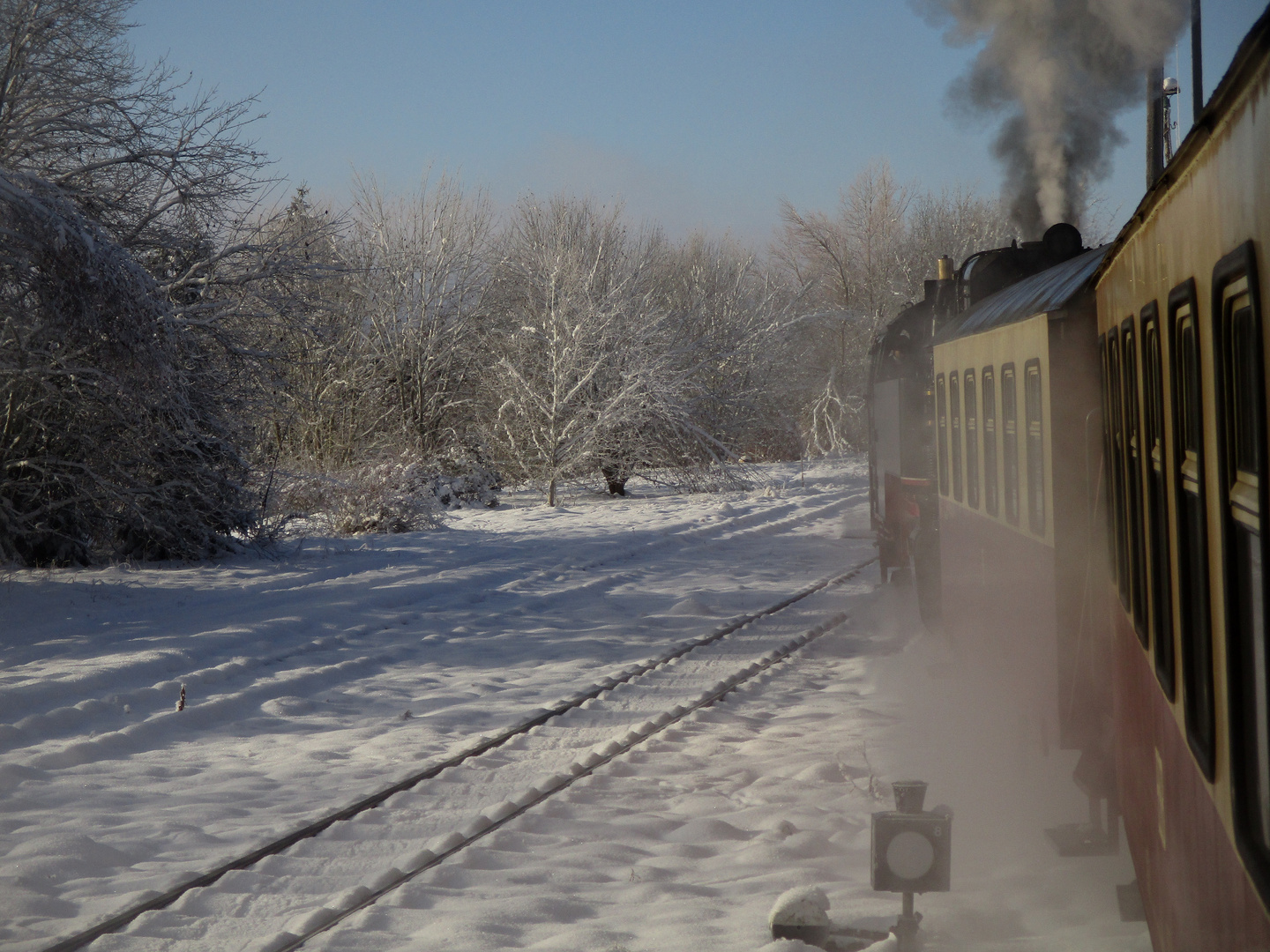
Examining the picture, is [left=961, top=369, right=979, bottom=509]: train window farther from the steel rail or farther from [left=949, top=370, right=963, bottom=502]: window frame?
the steel rail

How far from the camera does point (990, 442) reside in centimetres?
691

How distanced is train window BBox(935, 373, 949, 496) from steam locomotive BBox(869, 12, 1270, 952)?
429 mm

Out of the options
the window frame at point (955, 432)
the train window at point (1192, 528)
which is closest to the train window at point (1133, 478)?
the train window at point (1192, 528)

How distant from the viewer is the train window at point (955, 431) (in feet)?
27.1

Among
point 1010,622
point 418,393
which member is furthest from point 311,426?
point 1010,622

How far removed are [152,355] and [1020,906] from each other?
10124 mm

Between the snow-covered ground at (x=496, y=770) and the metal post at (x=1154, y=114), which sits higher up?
the metal post at (x=1154, y=114)

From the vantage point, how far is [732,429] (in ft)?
110

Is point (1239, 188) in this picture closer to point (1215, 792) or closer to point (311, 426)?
point (1215, 792)

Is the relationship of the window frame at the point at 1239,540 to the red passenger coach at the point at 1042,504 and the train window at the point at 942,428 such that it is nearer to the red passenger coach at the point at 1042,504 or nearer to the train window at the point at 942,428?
the red passenger coach at the point at 1042,504

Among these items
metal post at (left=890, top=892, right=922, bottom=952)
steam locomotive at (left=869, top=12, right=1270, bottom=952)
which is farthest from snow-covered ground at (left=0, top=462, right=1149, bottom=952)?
steam locomotive at (left=869, top=12, right=1270, bottom=952)

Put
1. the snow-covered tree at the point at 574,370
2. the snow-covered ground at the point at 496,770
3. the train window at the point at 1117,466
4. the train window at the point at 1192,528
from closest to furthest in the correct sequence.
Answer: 1. the train window at the point at 1192,528
2. the train window at the point at 1117,466
3. the snow-covered ground at the point at 496,770
4. the snow-covered tree at the point at 574,370

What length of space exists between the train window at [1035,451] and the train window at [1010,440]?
308mm

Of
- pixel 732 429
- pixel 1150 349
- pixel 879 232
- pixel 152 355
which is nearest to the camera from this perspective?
pixel 1150 349
